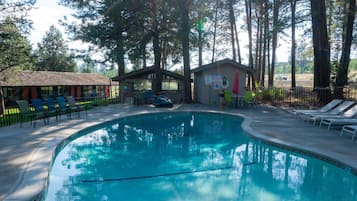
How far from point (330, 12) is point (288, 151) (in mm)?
17534

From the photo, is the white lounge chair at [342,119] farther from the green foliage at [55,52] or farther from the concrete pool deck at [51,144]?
the green foliage at [55,52]

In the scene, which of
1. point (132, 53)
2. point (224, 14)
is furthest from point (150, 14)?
point (224, 14)

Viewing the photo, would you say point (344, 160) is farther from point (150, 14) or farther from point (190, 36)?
point (150, 14)

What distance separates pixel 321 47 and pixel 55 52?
3995 cm

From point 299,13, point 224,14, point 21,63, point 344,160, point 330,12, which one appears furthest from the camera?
point 224,14

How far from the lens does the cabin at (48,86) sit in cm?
2339

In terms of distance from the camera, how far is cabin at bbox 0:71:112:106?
23391mm

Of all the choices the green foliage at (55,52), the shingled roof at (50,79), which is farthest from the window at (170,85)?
the green foliage at (55,52)

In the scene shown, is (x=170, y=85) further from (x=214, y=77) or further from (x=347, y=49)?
(x=347, y=49)

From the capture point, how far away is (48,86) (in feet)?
83.6

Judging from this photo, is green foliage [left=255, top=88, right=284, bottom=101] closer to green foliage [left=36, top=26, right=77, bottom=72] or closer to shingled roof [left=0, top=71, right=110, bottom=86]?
shingled roof [left=0, top=71, right=110, bottom=86]

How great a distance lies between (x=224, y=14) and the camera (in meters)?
24.4

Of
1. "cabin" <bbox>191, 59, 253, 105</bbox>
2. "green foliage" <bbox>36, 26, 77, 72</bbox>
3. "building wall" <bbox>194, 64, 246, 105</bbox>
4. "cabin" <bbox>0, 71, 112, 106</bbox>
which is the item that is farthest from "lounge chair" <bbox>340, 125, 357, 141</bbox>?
"green foliage" <bbox>36, 26, 77, 72</bbox>

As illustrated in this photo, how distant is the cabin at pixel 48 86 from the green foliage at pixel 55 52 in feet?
34.8
